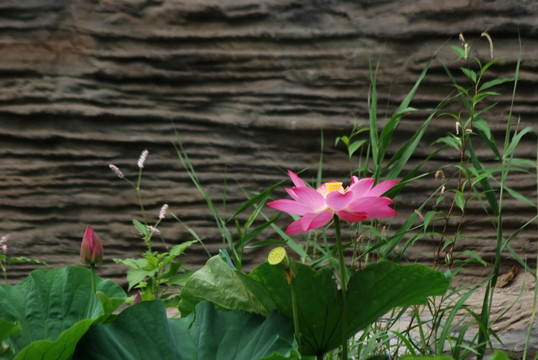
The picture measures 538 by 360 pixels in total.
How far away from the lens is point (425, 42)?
9.71 ft

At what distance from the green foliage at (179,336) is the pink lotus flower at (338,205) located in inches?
8.2

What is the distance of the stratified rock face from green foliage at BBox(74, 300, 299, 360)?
73.3 inches

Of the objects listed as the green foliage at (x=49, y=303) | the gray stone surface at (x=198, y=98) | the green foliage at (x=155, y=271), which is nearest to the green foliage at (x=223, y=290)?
the green foliage at (x=49, y=303)

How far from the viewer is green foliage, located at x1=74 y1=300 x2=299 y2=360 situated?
42.3 inches

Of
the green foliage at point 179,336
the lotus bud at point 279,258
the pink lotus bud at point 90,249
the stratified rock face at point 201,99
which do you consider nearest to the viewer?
the lotus bud at point 279,258

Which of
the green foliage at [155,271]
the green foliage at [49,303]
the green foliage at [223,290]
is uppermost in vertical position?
the green foliage at [223,290]

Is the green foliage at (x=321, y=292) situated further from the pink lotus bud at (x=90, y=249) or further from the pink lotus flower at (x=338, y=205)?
the pink lotus bud at (x=90, y=249)

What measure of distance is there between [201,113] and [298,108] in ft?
1.39

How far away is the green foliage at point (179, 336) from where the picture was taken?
3.52 ft

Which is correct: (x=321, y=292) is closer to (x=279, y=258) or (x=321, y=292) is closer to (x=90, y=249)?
(x=279, y=258)

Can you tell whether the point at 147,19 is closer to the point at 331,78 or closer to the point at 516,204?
the point at 331,78

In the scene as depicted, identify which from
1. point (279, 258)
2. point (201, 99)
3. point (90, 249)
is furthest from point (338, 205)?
point (201, 99)

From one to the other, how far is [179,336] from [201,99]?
1.99 m

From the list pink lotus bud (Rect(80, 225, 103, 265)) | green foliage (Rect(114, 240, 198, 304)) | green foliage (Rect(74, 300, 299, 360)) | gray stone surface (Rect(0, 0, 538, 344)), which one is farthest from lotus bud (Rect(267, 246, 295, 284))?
gray stone surface (Rect(0, 0, 538, 344))
